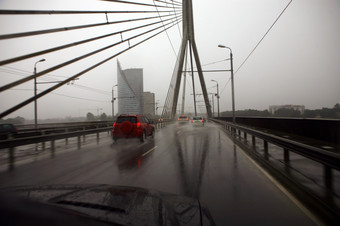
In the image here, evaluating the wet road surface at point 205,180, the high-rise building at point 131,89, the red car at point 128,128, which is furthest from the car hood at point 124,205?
the high-rise building at point 131,89

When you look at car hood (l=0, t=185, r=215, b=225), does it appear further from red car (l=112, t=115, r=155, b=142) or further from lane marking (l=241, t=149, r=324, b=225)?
red car (l=112, t=115, r=155, b=142)

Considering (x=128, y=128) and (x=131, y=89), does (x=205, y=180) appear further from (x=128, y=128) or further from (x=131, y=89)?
(x=131, y=89)

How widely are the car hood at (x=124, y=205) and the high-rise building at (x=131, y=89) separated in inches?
1533

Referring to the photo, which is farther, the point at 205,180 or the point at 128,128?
the point at 128,128

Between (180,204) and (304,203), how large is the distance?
2775 mm

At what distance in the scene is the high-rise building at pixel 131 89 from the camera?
140 feet

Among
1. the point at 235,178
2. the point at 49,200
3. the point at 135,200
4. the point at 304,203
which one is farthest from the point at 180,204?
the point at 235,178

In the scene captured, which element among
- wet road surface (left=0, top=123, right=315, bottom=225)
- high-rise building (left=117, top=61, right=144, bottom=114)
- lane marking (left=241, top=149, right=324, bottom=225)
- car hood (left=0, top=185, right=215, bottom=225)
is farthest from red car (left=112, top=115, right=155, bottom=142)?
high-rise building (left=117, top=61, right=144, bottom=114)

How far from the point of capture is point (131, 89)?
41344 millimetres

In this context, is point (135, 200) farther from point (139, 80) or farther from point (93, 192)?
point (139, 80)

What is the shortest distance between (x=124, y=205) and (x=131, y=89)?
131ft

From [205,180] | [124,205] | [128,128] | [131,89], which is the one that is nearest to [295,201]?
[205,180]

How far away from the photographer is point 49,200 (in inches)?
88.7

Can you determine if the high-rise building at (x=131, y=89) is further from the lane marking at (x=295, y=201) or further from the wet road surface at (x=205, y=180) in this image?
the lane marking at (x=295, y=201)
